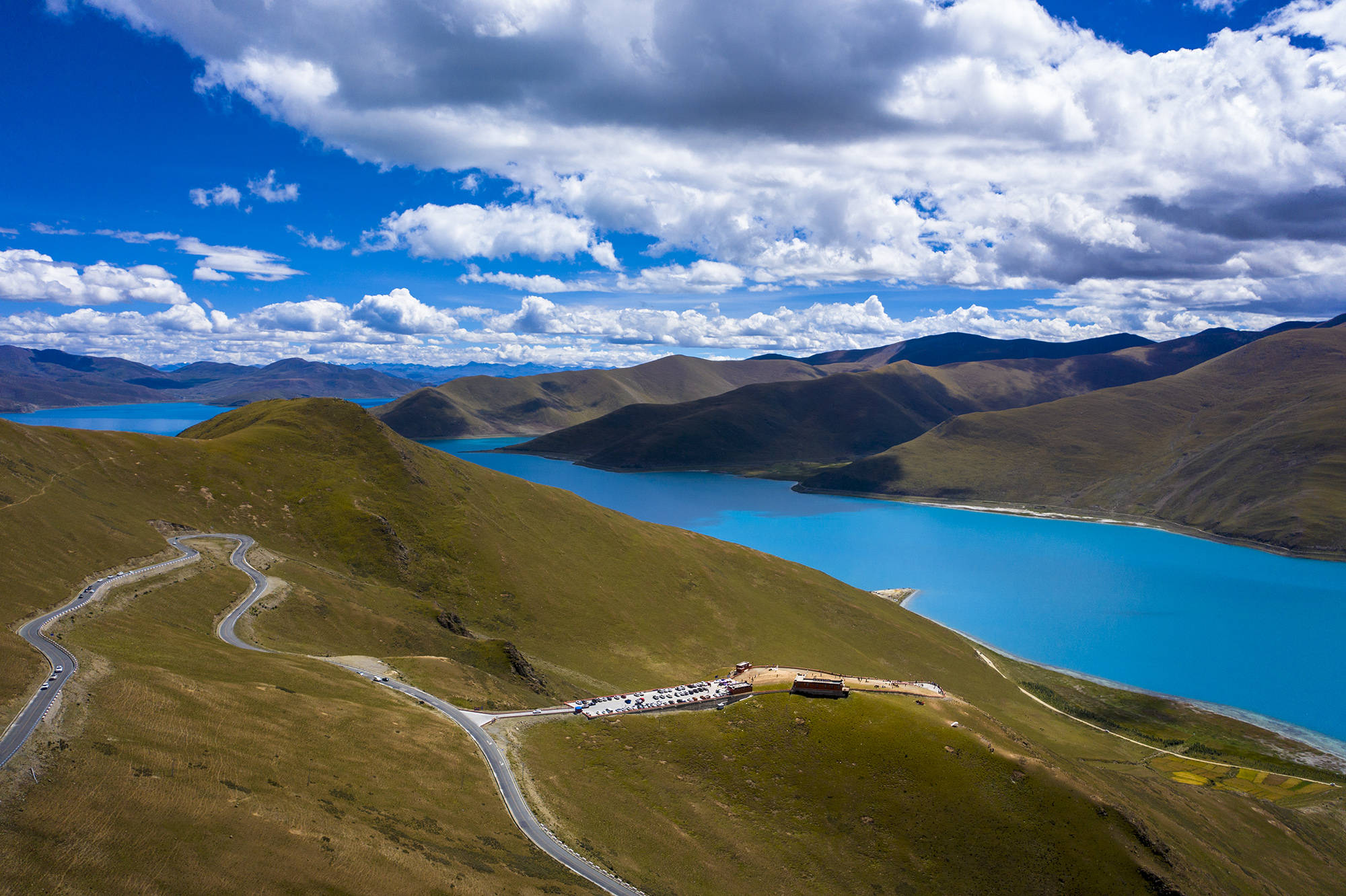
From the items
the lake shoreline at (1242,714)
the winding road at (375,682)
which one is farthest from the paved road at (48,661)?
the lake shoreline at (1242,714)

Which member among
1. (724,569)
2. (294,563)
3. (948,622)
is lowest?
(948,622)

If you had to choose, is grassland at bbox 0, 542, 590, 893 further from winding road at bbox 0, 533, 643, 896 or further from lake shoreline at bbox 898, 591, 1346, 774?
lake shoreline at bbox 898, 591, 1346, 774

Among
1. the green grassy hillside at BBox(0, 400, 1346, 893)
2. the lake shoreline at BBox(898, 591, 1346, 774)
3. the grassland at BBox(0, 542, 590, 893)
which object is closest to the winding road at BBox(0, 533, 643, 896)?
the grassland at BBox(0, 542, 590, 893)

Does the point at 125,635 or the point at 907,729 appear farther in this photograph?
the point at 907,729

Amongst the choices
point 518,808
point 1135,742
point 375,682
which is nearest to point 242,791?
point 518,808

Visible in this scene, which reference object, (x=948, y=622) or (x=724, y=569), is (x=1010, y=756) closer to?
(x=724, y=569)

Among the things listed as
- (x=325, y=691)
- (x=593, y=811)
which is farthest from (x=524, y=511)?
(x=593, y=811)
